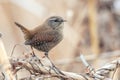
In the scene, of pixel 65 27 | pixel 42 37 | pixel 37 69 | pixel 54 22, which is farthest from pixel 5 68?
pixel 65 27

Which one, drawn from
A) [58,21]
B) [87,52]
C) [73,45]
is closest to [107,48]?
[87,52]

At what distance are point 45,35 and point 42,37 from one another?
2 centimetres

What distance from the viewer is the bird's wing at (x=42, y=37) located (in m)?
1.67

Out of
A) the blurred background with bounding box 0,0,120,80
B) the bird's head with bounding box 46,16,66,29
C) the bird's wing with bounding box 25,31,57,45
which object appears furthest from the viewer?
the blurred background with bounding box 0,0,120,80

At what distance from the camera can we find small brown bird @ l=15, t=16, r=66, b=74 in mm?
1692

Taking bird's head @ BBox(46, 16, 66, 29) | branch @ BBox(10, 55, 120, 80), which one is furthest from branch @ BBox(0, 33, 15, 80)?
bird's head @ BBox(46, 16, 66, 29)

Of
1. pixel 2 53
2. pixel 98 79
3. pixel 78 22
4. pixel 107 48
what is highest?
pixel 2 53

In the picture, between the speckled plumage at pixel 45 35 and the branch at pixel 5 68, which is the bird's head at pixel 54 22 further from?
the branch at pixel 5 68

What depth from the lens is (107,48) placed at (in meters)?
4.23

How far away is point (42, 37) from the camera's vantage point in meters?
1.73

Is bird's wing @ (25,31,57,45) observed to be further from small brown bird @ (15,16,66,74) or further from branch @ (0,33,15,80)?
branch @ (0,33,15,80)

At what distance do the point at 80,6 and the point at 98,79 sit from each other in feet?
8.76

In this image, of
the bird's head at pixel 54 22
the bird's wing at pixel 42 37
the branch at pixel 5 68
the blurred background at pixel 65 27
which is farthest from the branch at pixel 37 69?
the blurred background at pixel 65 27

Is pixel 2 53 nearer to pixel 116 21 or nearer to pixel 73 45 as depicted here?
pixel 73 45
